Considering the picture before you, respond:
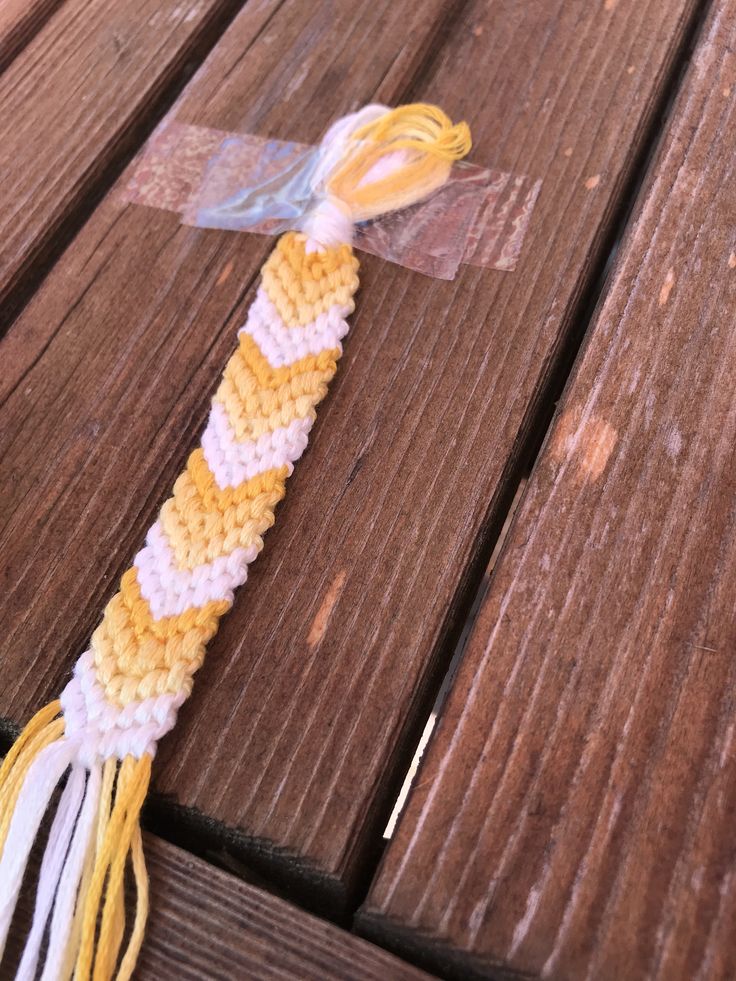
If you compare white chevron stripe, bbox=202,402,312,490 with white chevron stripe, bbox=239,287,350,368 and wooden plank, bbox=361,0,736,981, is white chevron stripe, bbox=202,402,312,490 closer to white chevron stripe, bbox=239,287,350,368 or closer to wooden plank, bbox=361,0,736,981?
white chevron stripe, bbox=239,287,350,368

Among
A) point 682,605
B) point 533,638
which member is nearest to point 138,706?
point 533,638

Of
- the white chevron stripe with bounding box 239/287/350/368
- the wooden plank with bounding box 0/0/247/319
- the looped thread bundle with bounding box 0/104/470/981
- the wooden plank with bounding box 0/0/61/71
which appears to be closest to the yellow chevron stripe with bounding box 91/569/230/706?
the looped thread bundle with bounding box 0/104/470/981

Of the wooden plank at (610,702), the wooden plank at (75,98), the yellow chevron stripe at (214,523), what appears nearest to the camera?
the wooden plank at (610,702)

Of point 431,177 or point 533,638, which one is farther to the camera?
point 431,177

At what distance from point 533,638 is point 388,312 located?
30 cm

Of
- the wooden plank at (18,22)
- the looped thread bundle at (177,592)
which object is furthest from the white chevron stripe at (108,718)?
the wooden plank at (18,22)

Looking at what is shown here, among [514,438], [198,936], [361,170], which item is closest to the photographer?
[198,936]

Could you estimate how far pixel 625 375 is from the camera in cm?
59

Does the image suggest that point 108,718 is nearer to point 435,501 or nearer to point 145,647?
point 145,647

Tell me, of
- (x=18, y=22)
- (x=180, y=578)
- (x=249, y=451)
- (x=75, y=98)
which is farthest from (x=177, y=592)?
(x=18, y=22)

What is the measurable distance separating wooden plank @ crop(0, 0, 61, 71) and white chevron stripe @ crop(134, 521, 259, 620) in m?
0.59

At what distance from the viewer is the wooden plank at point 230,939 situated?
0.45m

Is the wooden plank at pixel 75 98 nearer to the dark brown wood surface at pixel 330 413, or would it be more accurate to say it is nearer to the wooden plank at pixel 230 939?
the dark brown wood surface at pixel 330 413

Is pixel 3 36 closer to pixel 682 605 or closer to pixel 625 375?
pixel 625 375
